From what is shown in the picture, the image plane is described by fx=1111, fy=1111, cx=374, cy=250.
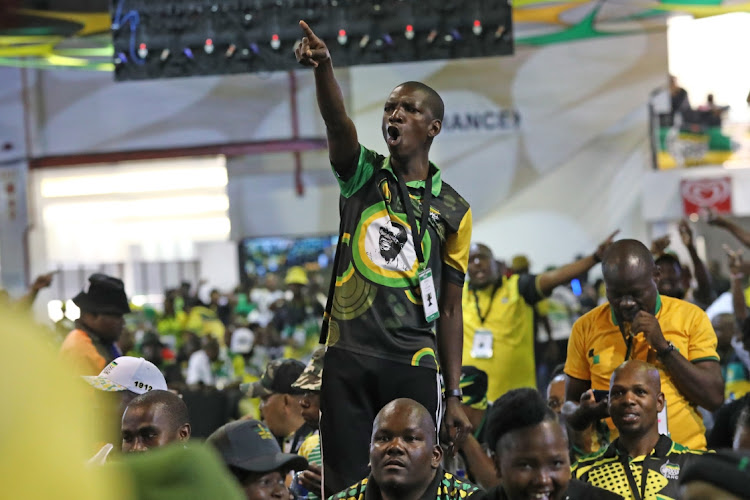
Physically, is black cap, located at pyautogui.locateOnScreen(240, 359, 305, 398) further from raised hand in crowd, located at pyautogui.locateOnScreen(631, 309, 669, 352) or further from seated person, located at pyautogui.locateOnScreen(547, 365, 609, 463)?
raised hand in crowd, located at pyautogui.locateOnScreen(631, 309, 669, 352)

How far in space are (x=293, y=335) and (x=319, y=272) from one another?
4591mm

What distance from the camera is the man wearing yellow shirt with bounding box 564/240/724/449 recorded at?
435cm

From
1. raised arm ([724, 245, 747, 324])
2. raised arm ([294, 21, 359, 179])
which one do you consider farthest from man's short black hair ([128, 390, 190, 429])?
raised arm ([724, 245, 747, 324])

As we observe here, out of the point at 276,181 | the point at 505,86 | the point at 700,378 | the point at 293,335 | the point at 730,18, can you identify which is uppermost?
the point at 730,18

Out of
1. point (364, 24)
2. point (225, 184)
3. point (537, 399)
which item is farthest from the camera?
point (225, 184)

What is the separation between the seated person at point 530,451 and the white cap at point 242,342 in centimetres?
1105

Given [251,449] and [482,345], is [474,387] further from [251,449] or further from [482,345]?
[251,449]

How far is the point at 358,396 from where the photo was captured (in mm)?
3602

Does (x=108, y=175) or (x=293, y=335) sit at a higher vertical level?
(x=108, y=175)

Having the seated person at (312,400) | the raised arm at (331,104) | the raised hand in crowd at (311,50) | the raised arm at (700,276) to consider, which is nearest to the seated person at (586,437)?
the seated person at (312,400)

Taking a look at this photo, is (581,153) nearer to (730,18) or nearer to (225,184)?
(730,18)

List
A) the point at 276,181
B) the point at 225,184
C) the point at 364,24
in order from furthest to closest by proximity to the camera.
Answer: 1. the point at 225,184
2. the point at 276,181
3. the point at 364,24

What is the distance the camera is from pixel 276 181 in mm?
20875

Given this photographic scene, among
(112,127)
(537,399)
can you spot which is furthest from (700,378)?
(112,127)
